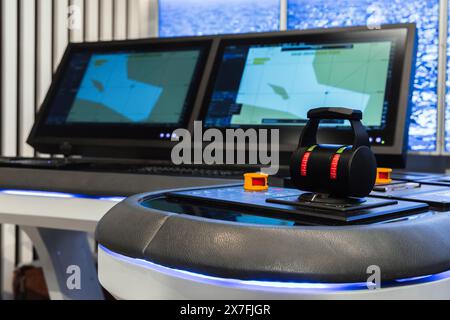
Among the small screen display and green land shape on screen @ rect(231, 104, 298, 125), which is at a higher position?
the small screen display

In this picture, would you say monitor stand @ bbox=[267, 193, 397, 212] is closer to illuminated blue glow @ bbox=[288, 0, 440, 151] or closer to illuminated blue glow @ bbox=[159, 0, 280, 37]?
illuminated blue glow @ bbox=[288, 0, 440, 151]

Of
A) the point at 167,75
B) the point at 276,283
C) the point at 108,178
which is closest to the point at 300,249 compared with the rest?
the point at 276,283

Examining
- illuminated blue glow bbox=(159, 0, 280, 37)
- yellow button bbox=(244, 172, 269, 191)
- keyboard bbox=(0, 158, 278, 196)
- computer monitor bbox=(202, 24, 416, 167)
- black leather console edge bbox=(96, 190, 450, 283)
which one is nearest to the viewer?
black leather console edge bbox=(96, 190, 450, 283)

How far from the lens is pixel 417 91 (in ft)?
6.21

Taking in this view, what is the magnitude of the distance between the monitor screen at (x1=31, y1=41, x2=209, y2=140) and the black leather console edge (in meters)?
1.02

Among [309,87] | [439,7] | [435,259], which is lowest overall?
[435,259]

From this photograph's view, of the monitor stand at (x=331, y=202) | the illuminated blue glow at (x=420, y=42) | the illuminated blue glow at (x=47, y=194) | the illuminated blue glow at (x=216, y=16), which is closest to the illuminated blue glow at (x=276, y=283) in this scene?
the monitor stand at (x=331, y=202)

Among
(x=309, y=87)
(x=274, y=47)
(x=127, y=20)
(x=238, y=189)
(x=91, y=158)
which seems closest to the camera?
(x=238, y=189)

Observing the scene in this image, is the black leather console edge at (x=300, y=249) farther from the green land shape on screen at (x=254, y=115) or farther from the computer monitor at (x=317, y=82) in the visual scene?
the green land shape on screen at (x=254, y=115)

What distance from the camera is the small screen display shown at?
1693 millimetres

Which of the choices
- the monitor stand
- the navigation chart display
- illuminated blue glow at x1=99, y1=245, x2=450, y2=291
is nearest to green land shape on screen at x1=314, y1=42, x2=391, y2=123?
the navigation chart display
